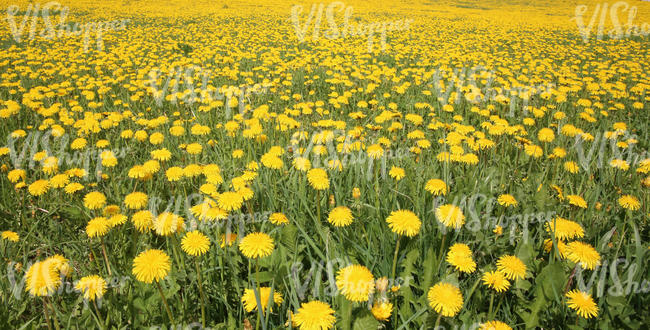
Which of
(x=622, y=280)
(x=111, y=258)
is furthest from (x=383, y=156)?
(x=111, y=258)

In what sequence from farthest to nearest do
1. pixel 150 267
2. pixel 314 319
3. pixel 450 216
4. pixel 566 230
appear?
pixel 566 230 < pixel 450 216 < pixel 150 267 < pixel 314 319

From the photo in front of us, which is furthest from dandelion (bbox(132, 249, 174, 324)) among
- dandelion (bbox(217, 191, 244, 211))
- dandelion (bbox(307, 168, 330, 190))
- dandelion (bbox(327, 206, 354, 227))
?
dandelion (bbox(307, 168, 330, 190))

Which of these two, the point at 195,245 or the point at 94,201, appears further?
the point at 94,201

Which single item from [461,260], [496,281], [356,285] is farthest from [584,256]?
[356,285]

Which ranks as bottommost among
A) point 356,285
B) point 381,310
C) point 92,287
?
point 381,310

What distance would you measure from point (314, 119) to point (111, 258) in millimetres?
2771

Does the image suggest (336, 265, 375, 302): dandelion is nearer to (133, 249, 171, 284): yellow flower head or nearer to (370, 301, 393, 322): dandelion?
(370, 301, 393, 322): dandelion

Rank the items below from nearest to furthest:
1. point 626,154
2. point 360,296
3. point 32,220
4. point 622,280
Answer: point 360,296, point 622,280, point 32,220, point 626,154

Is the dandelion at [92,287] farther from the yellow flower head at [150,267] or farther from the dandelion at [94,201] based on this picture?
the dandelion at [94,201]

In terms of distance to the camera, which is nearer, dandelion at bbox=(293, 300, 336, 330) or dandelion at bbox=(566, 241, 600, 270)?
dandelion at bbox=(293, 300, 336, 330)

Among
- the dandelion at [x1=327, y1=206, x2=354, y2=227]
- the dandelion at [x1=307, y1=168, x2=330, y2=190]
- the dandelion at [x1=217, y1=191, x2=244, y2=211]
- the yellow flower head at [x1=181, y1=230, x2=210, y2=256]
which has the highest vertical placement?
the dandelion at [x1=307, y1=168, x2=330, y2=190]

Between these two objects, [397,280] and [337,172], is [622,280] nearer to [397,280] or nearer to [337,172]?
[397,280]

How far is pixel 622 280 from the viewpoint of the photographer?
4.90ft

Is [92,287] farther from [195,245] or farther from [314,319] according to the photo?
[314,319]
